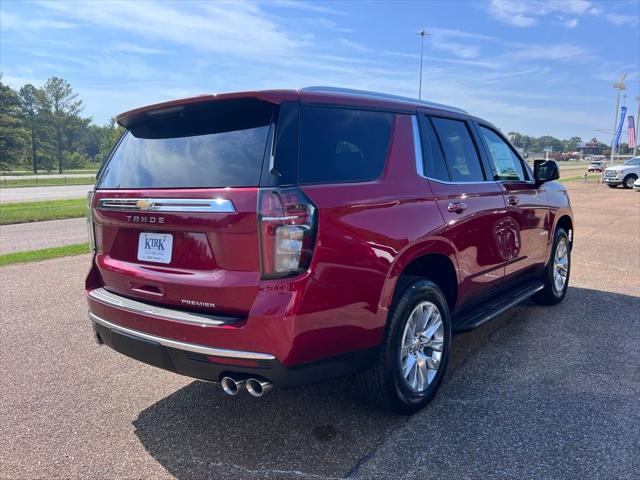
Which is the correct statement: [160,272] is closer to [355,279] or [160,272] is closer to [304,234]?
[304,234]

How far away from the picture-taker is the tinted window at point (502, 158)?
4.59 metres

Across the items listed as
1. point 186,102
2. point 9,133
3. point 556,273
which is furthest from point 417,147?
point 9,133

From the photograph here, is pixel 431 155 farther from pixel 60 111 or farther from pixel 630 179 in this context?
pixel 60 111

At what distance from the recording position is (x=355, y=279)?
9.07 feet

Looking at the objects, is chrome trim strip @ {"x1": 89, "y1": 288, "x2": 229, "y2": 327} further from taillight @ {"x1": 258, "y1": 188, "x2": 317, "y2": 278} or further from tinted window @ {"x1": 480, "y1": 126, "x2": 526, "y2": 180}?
tinted window @ {"x1": 480, "y1": 126, "x2": 526, "y2": 180}

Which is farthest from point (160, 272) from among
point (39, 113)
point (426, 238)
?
point (39, 113)

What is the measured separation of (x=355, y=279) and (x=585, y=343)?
9.40 ft

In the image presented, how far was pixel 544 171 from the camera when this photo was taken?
521 centimetres

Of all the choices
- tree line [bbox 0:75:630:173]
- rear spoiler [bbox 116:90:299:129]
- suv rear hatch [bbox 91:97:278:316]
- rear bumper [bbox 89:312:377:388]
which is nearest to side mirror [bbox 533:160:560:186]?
rear bumper [bbox 89:312:377:388]

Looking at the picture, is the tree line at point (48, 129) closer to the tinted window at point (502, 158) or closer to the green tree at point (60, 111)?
the green tree at point (60, 111)

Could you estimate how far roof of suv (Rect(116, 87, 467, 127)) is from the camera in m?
2.70

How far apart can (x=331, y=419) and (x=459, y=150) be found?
2.25 m

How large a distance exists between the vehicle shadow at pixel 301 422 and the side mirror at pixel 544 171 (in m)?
1.64

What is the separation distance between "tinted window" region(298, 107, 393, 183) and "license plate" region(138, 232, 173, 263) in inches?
33.1
